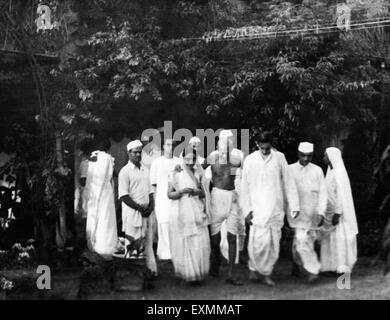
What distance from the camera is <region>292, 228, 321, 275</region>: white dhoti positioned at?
6.33m

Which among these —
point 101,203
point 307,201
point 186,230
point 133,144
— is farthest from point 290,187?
point 101,203

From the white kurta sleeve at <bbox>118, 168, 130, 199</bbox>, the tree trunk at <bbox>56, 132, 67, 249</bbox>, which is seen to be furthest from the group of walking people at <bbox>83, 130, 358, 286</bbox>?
the tree trunk at <bbox>56, 132, 67, 249</bbox>

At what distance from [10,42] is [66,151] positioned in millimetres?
1328

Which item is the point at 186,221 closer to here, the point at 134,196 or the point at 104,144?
the point at 134,196

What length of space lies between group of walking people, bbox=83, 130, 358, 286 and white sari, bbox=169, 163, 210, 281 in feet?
0.03

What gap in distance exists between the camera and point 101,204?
6.79 metres

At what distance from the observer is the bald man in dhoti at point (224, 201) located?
21.3 feet

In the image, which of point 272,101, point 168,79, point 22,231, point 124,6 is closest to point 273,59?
point 272,101

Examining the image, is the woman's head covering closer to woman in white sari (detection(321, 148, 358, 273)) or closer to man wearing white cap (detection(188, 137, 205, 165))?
woman in white sari (detection(321, 148, 358, 273))

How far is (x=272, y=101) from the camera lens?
22.6 feet

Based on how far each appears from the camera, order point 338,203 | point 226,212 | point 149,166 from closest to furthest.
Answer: point 226,212 → point 338,203 → point 149,166

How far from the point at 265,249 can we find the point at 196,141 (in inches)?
54.0

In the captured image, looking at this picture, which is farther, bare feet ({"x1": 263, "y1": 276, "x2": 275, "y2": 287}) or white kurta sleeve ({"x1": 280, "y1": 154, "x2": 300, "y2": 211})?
white kurta sleeve ({"x1": 280, "y1": 154, "x2": 300, "y2": 211})
